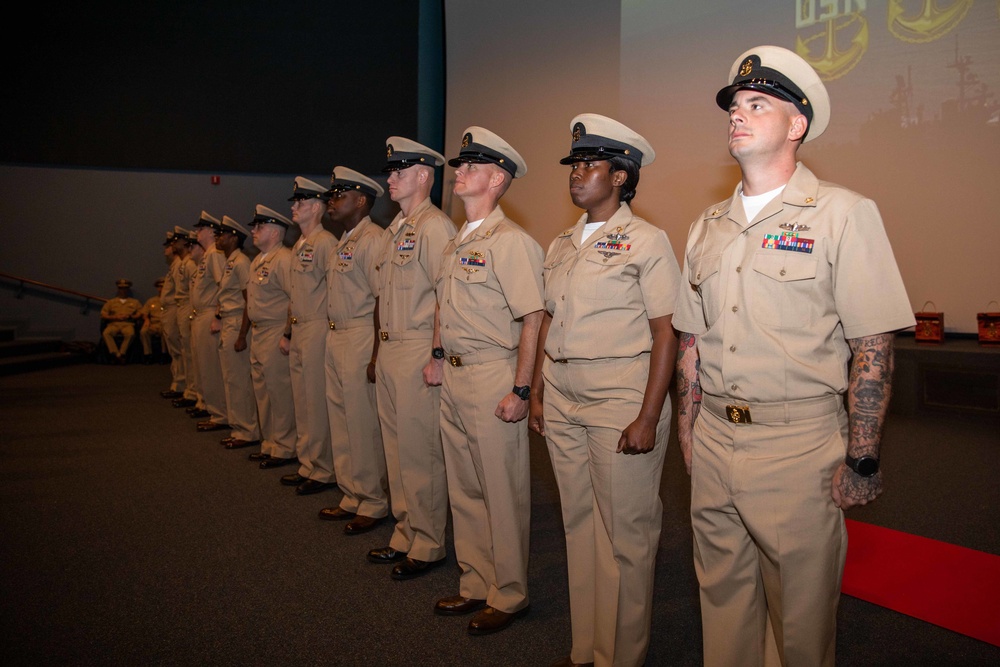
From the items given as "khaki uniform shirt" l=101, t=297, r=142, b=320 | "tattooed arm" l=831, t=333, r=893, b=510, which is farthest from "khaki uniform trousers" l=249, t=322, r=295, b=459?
"khaki uniform shirt" l=101, t=297, r=142, b=320

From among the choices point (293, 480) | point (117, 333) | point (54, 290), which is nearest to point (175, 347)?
point (117, 333)

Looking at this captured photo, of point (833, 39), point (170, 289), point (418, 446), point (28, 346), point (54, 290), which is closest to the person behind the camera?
point (418, 446)

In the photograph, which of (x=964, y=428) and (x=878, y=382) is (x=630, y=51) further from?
(x=878, y=382)

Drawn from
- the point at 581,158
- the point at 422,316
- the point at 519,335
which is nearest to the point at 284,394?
the point at 422,316

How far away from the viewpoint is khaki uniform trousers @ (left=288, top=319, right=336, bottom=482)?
3992 mm

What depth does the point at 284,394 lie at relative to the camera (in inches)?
180

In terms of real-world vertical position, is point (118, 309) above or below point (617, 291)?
below

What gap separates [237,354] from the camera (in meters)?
5.28

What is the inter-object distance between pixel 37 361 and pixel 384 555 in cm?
877

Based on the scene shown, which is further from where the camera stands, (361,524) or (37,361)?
(37,361)

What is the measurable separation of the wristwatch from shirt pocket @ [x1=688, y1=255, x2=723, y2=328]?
1.34 feet

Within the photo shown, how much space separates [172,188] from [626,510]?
35.4 ft

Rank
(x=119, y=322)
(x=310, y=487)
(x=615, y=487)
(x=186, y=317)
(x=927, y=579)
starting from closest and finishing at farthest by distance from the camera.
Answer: (x=615, y=487)
(x=927, y=579)
(x=310, y=487)
(x=186, y=317)
(x=119, y=322)

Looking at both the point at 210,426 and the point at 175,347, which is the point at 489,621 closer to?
the point at 210,426
